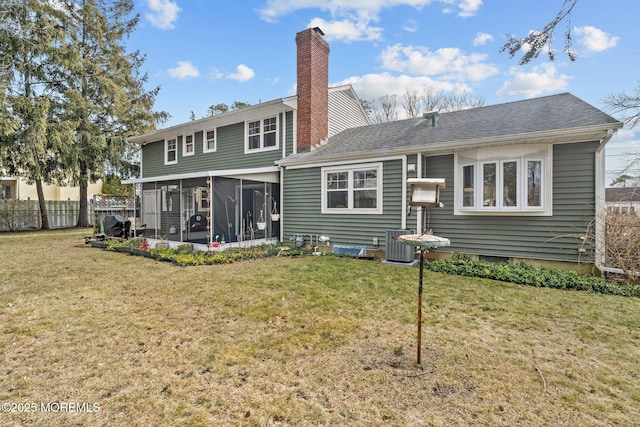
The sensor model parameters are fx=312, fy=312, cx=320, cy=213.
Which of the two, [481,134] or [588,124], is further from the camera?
[481,134]

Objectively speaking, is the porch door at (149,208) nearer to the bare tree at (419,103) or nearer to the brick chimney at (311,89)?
the brick chimney at (311,89)

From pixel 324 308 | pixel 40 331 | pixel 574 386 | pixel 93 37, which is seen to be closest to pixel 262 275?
pixel 324 308

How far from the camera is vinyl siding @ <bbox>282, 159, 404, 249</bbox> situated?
8.45 metres

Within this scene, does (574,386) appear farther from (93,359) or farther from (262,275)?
(262,275)

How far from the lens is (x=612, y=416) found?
7.47 ft

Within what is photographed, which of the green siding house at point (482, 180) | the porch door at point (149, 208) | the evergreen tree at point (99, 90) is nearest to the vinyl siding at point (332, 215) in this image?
the green siding house at point (482, 180)

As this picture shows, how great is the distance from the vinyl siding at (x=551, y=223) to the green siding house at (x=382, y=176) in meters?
0.02

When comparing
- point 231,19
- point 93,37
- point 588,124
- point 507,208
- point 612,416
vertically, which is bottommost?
point 612,416

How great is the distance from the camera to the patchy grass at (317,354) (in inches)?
92.1

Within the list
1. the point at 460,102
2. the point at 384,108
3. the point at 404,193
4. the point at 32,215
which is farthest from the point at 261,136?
the point at 460,102

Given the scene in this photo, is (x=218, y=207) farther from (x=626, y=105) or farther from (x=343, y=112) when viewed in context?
(x=626, y=105)

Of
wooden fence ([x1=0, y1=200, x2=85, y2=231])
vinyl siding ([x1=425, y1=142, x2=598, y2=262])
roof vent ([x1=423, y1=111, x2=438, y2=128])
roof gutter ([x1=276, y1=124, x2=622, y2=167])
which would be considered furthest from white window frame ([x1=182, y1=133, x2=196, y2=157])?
vinyl siding ([x1=425, y1=142, x2=598, y2=262])

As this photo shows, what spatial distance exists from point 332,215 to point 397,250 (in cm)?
243

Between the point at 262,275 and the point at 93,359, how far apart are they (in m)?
3.67
